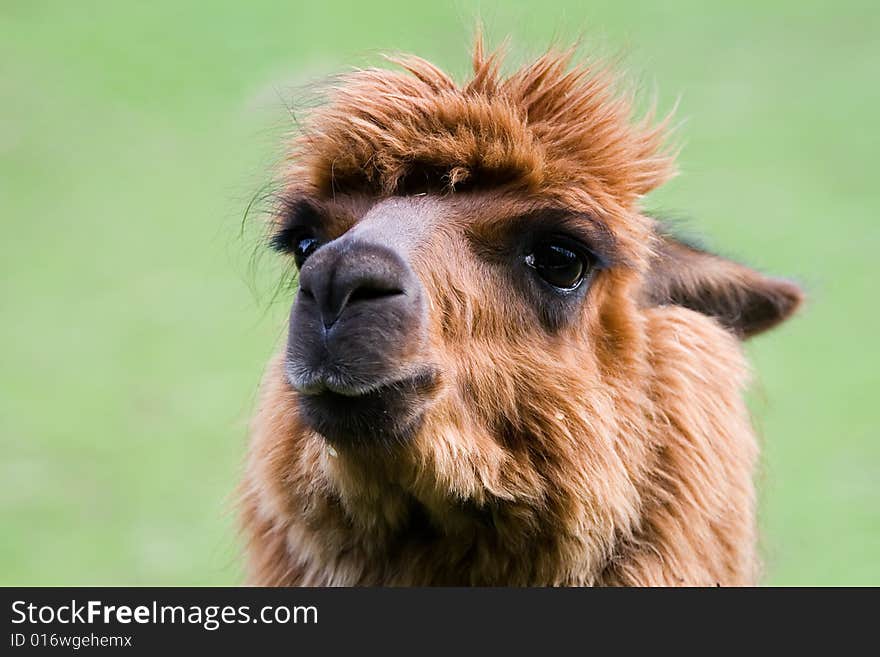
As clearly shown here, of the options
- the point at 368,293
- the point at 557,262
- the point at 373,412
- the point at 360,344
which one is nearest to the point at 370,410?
the point at 373,412

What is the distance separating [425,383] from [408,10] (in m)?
13.5

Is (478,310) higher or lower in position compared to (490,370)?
higher

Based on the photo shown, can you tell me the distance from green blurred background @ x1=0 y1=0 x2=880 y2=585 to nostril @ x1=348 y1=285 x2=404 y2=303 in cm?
134

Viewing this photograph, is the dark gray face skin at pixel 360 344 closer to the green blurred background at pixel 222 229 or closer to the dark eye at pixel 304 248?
the dark eye at pixel 304 248

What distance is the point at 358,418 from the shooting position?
140 inches

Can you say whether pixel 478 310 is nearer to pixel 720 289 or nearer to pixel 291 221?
pixel 291 221

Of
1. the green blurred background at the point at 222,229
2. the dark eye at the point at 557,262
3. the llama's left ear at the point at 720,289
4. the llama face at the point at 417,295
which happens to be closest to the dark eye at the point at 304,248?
the llama face at the point at 417,295

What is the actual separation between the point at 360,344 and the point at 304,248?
0.88 meters

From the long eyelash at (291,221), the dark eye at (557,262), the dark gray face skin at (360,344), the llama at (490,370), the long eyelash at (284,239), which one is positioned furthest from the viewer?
the long eyelash at (284,239)

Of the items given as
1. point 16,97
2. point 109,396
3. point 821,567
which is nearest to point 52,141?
point 16,97

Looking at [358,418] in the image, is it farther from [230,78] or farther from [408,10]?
[408,10]

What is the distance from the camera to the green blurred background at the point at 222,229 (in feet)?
29.4

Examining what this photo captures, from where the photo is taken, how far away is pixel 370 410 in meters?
3.54

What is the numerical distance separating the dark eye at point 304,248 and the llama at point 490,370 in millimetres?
14
